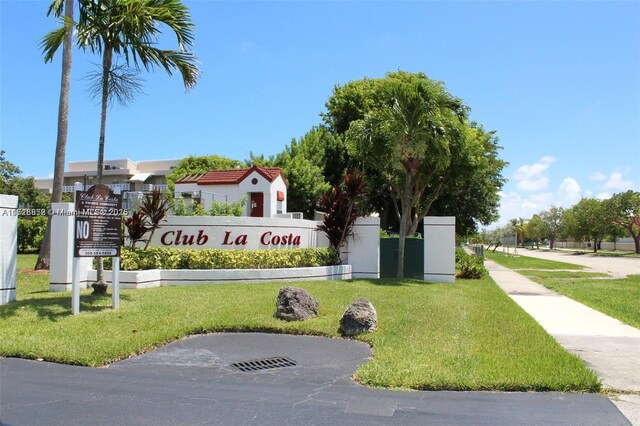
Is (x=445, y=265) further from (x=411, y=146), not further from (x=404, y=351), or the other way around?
(x=404, y=351)

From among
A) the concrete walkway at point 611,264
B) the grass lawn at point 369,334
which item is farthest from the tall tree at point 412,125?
the concrete walkway at point 611,264

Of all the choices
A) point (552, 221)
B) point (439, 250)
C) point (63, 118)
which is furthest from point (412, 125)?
point (552, 221)

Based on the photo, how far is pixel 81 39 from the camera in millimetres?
11641

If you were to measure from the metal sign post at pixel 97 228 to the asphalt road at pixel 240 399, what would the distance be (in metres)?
2.82

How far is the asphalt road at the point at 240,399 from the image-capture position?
16.1 ft

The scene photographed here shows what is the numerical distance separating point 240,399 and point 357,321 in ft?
11.0

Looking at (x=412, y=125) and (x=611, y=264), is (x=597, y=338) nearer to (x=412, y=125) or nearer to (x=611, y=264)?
(x=412, y=125)

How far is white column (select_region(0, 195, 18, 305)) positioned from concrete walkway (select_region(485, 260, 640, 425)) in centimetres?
1061

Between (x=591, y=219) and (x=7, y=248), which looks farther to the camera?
(x=591, y=219)

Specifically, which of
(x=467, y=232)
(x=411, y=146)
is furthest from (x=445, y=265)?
(x=467, y=232)

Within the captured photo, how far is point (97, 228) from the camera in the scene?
977 cm

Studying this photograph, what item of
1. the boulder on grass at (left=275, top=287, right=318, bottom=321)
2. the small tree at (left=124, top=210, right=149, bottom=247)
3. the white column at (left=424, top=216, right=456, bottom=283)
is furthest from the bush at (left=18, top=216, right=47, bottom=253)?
the boulder on grass at (left=275, top=287, right=318, bottom=321)

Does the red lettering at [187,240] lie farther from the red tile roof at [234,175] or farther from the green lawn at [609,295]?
the green lawn at [609,295]

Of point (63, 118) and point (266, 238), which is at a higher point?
point (63, 118)
